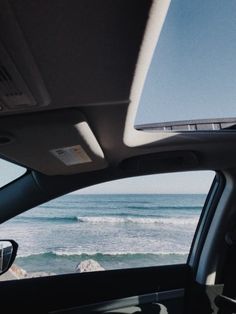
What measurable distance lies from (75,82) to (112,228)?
20176 millimetres

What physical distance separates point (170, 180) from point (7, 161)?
25744mm

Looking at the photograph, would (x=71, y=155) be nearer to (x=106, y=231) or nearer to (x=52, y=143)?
(x=52, y=143)

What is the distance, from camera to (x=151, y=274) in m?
2.94

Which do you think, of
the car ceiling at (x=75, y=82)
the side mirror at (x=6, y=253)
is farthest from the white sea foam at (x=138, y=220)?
the car ceiling at (x=75, y=82)

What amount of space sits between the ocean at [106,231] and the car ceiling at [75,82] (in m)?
10.9

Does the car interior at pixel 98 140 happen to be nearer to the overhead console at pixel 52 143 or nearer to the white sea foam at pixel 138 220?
the overhead console at pixel 52 143

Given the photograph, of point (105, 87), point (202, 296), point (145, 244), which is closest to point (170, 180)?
point (145, 244)

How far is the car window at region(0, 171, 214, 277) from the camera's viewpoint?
15078mm

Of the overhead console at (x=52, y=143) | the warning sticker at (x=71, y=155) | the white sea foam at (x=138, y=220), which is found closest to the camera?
the overhead console at (x=52, y=143)

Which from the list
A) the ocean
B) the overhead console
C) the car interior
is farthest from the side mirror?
the ocean

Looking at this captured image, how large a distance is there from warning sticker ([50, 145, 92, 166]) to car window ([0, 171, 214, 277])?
32.3 feet

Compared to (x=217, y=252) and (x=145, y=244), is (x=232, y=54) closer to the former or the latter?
(x=217, y=252)

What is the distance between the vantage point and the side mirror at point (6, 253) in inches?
84.8

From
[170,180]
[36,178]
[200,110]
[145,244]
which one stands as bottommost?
[145,244]
